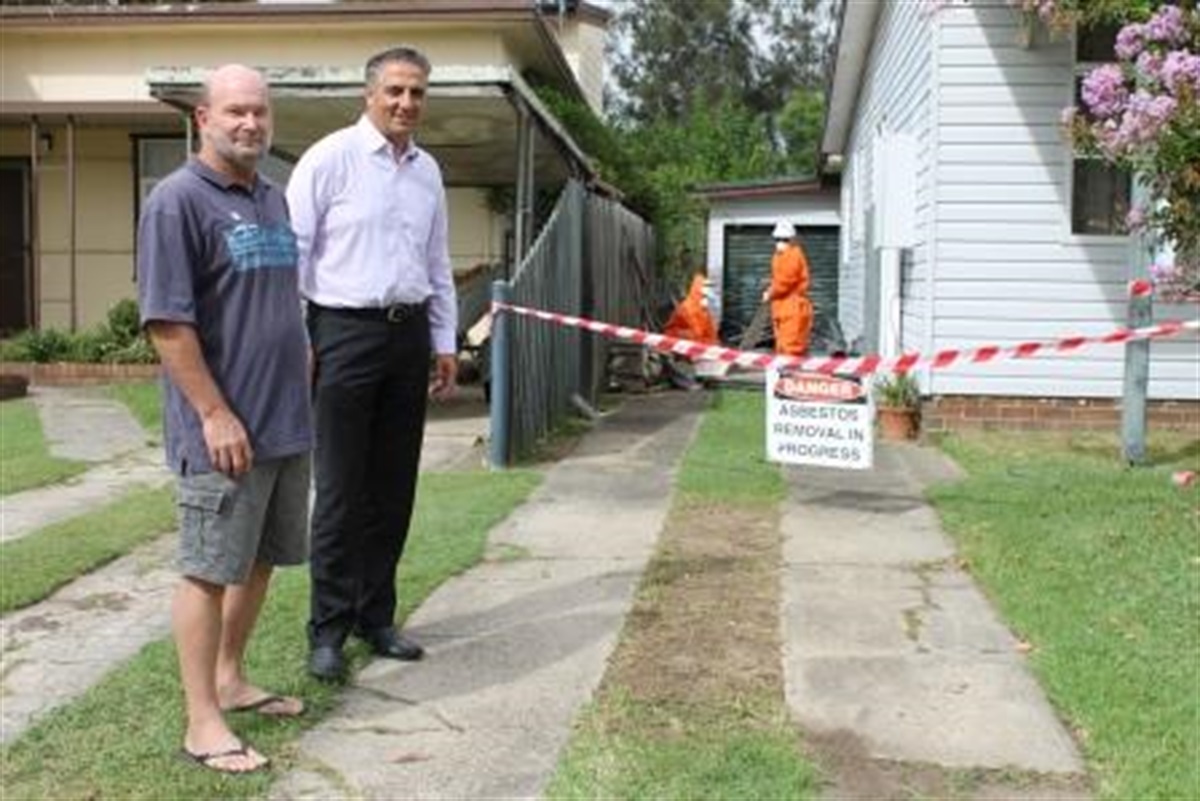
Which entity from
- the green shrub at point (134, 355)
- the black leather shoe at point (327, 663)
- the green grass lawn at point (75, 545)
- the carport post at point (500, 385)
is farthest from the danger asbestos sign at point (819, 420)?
the green shrub at point (134, 355)

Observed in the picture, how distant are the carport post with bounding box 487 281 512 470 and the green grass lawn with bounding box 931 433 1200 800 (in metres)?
2.70

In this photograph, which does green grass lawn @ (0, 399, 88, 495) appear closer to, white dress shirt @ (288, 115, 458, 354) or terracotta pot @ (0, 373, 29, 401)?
terracotta pot @ (0, 373, 29, 401)

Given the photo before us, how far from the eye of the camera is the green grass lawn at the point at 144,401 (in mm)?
12867

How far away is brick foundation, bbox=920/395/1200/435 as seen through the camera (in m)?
11.6

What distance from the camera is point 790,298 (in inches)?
646

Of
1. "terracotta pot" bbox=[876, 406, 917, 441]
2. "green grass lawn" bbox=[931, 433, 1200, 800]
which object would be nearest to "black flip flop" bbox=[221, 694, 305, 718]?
"green grass lawn" bbox=[931, 433, 1200, 800]

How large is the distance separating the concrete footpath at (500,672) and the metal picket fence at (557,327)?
1.38m

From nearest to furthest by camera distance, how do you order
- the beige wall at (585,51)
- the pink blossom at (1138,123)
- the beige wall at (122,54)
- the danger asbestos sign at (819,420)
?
the pink blossom at (1138,123), the danger asbestos sign at (819,420), the beige wall at (122,54), the beige wall at (585,51)

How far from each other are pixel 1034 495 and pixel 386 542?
14.6 ft

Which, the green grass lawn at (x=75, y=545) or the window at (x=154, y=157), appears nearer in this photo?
the green grass lawn at (x=75, y=545)

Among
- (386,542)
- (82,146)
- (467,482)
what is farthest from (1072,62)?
(82,146)

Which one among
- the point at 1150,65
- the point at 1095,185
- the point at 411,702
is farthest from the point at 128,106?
the point at 411,702

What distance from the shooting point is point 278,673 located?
5215 millimetres

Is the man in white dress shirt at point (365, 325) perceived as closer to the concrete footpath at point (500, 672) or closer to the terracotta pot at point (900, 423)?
the concrete footpath at point (500, 672)
